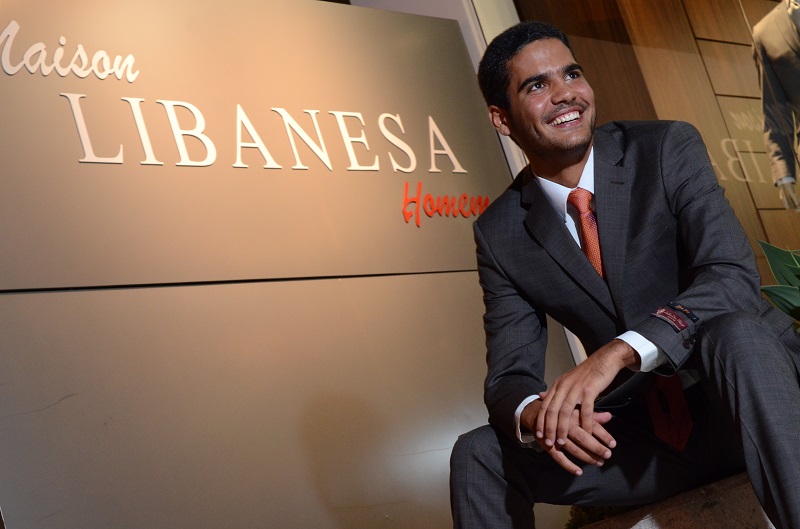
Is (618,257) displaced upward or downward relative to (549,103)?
downward

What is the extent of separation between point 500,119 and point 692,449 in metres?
0.88

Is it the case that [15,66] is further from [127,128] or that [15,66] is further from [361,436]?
[361,436]

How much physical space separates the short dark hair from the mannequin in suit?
3.92 feet

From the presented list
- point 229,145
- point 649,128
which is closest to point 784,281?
point 649,128

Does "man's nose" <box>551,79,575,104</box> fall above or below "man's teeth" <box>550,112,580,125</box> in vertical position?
above

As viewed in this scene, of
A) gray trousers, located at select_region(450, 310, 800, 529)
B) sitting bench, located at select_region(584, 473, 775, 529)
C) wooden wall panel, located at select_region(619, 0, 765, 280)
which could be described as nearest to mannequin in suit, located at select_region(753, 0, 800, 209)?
wooden wall panel, located at select_region(619, 0, 765, 280)

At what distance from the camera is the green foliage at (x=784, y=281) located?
1931 millimetres

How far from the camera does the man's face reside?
6.25 ft

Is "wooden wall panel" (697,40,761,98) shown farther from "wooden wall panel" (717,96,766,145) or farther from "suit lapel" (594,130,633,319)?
"suit lapel" (594,130,633,319)

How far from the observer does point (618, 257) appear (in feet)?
5.75

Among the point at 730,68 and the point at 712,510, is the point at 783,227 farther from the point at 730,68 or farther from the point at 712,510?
the point at 712,510

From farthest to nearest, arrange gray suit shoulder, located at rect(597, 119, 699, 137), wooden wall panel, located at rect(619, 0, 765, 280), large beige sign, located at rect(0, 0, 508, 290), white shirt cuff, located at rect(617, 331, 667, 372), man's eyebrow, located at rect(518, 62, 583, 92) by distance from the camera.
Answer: wooden wall panel, located at rect(619, 0, 765, 280), large beige sign, located at rect(0, 0, 508, 290), man's eyebrow, located at rect(518, 62, 583, 92), gray suit shoulder, located at rect(597, 119, 699, 137), white shirt cuff, located at rect(617, 331, 667, 372)

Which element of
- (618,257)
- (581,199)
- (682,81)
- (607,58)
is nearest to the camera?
(618,257)

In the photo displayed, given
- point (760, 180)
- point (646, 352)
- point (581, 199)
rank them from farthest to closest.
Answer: point (760, 180) → point (581, 199) → point (646, 352)
